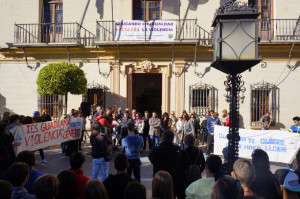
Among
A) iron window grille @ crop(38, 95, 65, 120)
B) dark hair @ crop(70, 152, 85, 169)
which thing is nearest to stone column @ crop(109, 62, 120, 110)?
iron window grille @ crop(38, 95, 65, 120)

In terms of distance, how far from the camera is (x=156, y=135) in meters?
10.2

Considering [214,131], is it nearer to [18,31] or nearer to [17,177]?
[17,177]

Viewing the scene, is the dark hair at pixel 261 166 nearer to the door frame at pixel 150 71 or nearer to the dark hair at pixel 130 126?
the dark hair at pixel 130 126

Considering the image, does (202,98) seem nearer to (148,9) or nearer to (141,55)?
(141,55)

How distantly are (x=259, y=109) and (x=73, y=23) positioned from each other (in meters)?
10.1

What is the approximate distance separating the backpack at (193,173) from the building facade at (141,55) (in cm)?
839

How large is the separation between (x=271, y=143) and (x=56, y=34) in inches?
455

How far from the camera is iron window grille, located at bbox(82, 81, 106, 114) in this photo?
13141 millimetres

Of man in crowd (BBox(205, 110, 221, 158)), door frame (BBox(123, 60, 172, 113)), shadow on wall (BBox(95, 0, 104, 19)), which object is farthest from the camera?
shadow on wall (BBox(95, 0, 104, 19))

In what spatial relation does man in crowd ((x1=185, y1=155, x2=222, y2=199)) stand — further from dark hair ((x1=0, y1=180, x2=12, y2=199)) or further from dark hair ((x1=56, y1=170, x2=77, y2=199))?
dark hair ((x1=0, y1=180, x2=12, y2=199))

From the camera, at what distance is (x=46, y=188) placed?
2.56 meters

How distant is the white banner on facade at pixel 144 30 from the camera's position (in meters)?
12.2

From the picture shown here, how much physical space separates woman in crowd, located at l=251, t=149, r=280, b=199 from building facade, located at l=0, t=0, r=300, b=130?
9.22 metres

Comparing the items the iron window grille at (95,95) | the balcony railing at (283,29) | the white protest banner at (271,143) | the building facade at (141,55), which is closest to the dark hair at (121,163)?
the white protest banner at (271,143)
